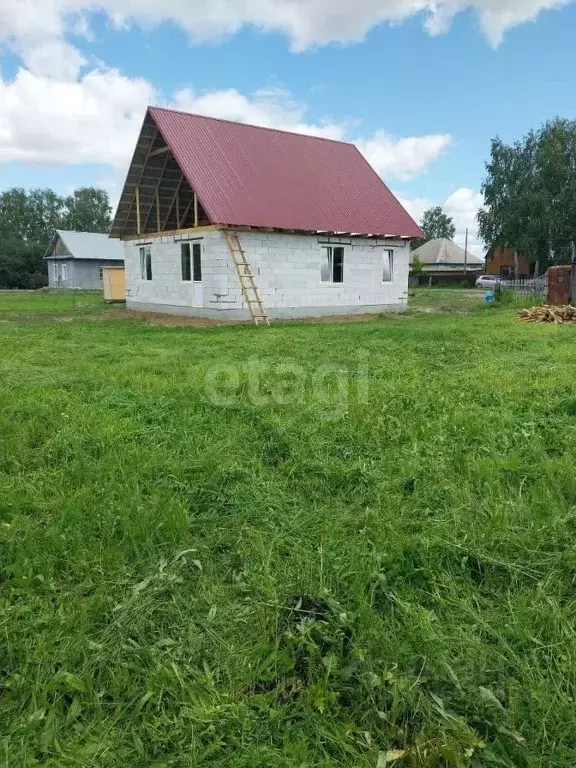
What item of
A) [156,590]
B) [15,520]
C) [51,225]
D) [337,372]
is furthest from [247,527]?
[51,225]

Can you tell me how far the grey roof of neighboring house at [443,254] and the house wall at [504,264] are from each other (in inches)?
175

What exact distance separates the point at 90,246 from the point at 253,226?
33.6 meters

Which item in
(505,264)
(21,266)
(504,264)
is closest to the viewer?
(21,266)

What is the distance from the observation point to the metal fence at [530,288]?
20656mm

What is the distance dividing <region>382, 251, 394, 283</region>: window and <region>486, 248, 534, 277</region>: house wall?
33.6 metres

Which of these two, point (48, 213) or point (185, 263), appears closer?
point (185, 263)

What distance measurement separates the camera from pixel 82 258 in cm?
4362

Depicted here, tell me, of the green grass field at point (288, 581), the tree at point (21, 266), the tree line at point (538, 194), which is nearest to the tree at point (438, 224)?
→ the tree line at point (538, 194)

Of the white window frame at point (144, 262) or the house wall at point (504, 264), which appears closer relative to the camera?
the white window frame at point (144, 262)

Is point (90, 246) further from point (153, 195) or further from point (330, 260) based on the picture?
point (330, 260)

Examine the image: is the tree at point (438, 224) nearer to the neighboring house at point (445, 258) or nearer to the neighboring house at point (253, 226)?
the neighboring house at point (445, 258)

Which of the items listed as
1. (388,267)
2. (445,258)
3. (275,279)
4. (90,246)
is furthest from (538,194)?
(90,246)

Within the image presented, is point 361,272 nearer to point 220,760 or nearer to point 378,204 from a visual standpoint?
point 378,204

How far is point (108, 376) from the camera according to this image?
7336mm
